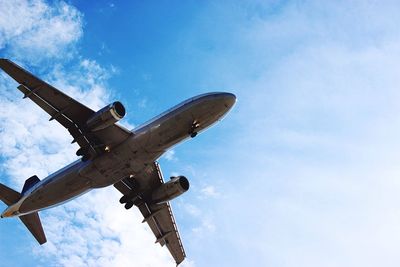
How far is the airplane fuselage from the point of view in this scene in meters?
33.7

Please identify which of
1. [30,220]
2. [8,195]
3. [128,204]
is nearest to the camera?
[8,195]

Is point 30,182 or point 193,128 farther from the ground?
point 193,128

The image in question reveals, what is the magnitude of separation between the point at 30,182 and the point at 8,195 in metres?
2.10

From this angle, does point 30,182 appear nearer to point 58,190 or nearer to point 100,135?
point 58,190

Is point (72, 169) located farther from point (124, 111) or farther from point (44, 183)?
point (124, 111)

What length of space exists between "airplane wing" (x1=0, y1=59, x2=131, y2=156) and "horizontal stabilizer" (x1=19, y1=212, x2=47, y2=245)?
10.9 metres

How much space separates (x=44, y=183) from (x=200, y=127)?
541 inches

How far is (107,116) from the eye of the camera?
33.0m

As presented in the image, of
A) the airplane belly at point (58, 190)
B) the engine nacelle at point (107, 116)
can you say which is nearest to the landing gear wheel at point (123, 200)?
the airplane belly at point (58, 190)

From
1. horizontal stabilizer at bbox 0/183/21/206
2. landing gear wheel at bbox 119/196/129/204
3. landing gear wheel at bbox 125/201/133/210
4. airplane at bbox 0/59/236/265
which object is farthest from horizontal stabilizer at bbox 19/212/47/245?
landing gear wheel at bbox 125/201/133/210

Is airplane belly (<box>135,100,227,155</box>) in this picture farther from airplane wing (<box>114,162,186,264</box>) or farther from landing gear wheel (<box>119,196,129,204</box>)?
airplane wing (<box>114,162,186,264</box>)

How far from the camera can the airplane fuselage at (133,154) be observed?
3372 centimetres

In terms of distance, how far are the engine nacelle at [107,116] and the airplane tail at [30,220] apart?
12.0m

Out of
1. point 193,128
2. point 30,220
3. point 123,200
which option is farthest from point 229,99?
point 30,220
